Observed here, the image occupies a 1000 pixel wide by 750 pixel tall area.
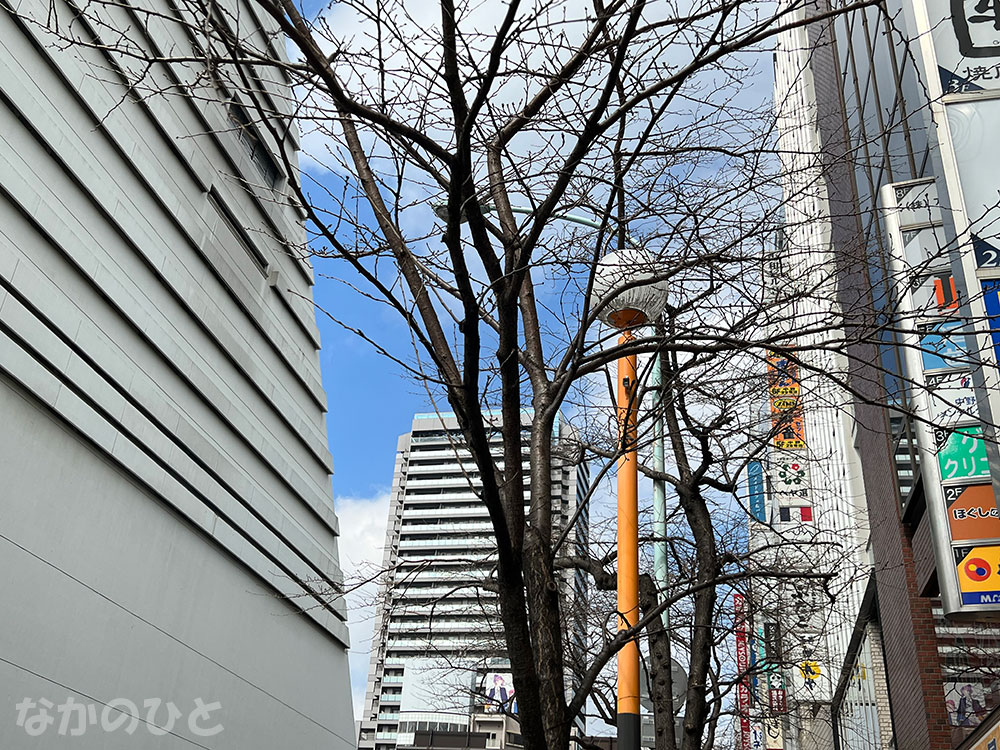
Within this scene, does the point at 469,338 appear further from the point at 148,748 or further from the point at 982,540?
the point at 148,748

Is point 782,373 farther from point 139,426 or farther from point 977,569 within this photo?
point 139,426

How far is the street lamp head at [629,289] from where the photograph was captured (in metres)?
5.46

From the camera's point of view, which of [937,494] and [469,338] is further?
[937,494]

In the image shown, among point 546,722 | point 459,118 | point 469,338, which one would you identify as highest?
point 459,118

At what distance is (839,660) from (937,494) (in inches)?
715

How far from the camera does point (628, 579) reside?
6.37m

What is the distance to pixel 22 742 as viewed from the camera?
19344 millimetres

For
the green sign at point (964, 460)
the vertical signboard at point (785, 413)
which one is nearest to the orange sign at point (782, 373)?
the vertical signboard at point (785, 413)

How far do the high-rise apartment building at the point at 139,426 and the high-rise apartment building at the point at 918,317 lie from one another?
901 centimetres

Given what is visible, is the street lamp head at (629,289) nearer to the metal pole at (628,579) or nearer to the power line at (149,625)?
the metal pole at (628,579)

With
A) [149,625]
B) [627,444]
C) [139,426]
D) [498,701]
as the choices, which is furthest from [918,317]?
[149,625]

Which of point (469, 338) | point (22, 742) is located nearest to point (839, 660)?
point (22, 742)

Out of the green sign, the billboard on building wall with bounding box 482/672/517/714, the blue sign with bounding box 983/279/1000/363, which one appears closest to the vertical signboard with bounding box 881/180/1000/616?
the green sign

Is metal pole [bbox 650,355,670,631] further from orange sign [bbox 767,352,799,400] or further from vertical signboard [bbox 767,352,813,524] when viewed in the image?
orange sign [bbox 767,352,799,400]
